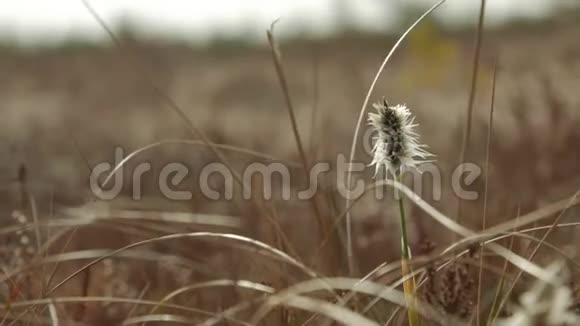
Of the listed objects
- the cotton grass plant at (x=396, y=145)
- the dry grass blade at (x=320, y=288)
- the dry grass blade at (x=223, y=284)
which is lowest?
the dry grass blade at (x=223, y=284)

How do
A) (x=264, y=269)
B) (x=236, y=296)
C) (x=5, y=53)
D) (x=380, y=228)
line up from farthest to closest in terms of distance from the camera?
(x=5, y=53) < (x=380, y=228) < (x=236, y=296) < (x=264, y=269)

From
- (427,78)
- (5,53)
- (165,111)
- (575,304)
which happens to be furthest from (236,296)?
(5,53)

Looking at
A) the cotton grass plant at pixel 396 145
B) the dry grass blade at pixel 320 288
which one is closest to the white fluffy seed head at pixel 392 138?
the cotton grass plant at pixel 396 145

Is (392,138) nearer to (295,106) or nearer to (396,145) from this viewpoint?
(396,145)

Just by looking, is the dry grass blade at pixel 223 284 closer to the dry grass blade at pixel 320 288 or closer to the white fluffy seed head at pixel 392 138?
the dry grass blade at pixel 320 288

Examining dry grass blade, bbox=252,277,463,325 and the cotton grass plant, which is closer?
dry grass blade, bbox=252,277,463,325

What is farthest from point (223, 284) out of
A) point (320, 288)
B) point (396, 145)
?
point (396, 145)

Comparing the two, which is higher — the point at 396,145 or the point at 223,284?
the point at 396,145

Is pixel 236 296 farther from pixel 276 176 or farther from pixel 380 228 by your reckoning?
pixel 276 176

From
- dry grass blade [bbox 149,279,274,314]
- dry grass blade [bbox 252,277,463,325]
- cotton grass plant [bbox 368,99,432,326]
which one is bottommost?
dry grass blade [bbox 149,279,274,314]

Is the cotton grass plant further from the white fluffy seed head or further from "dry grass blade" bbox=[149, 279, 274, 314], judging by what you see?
"dry grass blade" bbox=[149, 279, 274, 314]

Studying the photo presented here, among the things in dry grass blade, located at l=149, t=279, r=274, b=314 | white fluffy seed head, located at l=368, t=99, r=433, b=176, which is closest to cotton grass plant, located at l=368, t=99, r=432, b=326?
white fluffy seed head, located at l=368, t=99, r=433, b=176
